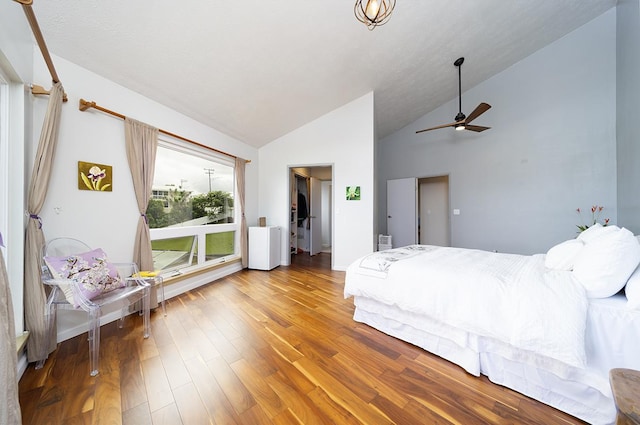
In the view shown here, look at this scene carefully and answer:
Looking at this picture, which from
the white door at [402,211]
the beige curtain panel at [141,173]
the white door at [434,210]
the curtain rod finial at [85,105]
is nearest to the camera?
the curtain rod finial at [85,105]

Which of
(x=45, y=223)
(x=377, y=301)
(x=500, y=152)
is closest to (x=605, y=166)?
(x=500, y=152)

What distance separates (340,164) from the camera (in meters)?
4.18

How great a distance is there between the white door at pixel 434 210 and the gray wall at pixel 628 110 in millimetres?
2663

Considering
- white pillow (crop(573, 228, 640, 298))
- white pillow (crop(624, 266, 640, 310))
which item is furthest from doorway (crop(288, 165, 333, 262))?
white pillow (crop(624, 266, 640, 310))

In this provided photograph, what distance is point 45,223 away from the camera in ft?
6.00

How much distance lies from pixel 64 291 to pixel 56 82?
5.43ft

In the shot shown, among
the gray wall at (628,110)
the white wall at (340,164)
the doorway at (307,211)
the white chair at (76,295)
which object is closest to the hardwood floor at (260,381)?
the white chair at (76,295)

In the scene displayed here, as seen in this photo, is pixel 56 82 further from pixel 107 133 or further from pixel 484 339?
pixel 484 339

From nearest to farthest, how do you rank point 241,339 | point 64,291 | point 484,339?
point 484,339 → point 64,291 → point 241,339

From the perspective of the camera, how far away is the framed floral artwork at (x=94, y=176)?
2035 mm

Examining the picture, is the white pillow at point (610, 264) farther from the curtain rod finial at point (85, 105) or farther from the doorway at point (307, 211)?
the doorway at point (307, 211)

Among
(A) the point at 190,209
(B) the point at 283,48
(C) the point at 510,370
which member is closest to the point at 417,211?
(C) the point at 510,370

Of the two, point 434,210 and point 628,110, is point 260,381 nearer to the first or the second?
point 628,110

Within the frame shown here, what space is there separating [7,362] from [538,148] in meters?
A: 6.23
